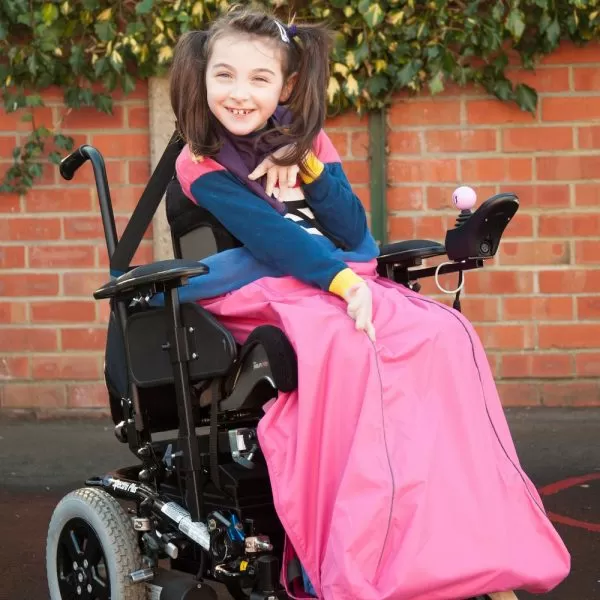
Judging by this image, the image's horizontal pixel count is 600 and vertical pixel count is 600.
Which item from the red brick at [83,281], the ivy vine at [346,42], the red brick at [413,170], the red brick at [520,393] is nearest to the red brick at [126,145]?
the ivy vine at [346,42]

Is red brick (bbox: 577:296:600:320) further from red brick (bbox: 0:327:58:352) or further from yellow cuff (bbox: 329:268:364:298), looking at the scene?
yellow cuff (bbox: 329:268:364:298)

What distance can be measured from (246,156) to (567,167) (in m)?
2.95

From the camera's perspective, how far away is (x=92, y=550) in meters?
3.53

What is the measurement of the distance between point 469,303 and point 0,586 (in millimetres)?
2797

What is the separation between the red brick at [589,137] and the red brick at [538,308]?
2.35ft

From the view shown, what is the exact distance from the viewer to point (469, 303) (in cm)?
604

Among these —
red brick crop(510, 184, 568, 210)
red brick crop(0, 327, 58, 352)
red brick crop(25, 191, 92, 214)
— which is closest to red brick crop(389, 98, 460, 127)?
red brick crop(510, 184, 568, 210)

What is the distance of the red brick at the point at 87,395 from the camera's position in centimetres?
620

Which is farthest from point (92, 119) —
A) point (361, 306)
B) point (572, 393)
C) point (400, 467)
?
point (400, 467)

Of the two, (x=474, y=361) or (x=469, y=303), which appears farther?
(x=469, y=303)

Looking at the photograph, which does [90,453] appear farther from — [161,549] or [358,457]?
[358,457]

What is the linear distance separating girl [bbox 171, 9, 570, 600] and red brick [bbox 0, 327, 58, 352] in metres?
2.97

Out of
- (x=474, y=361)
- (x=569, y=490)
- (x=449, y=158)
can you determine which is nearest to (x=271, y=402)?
(x=474, y=361)

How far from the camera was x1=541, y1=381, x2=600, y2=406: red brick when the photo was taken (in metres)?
6.04
